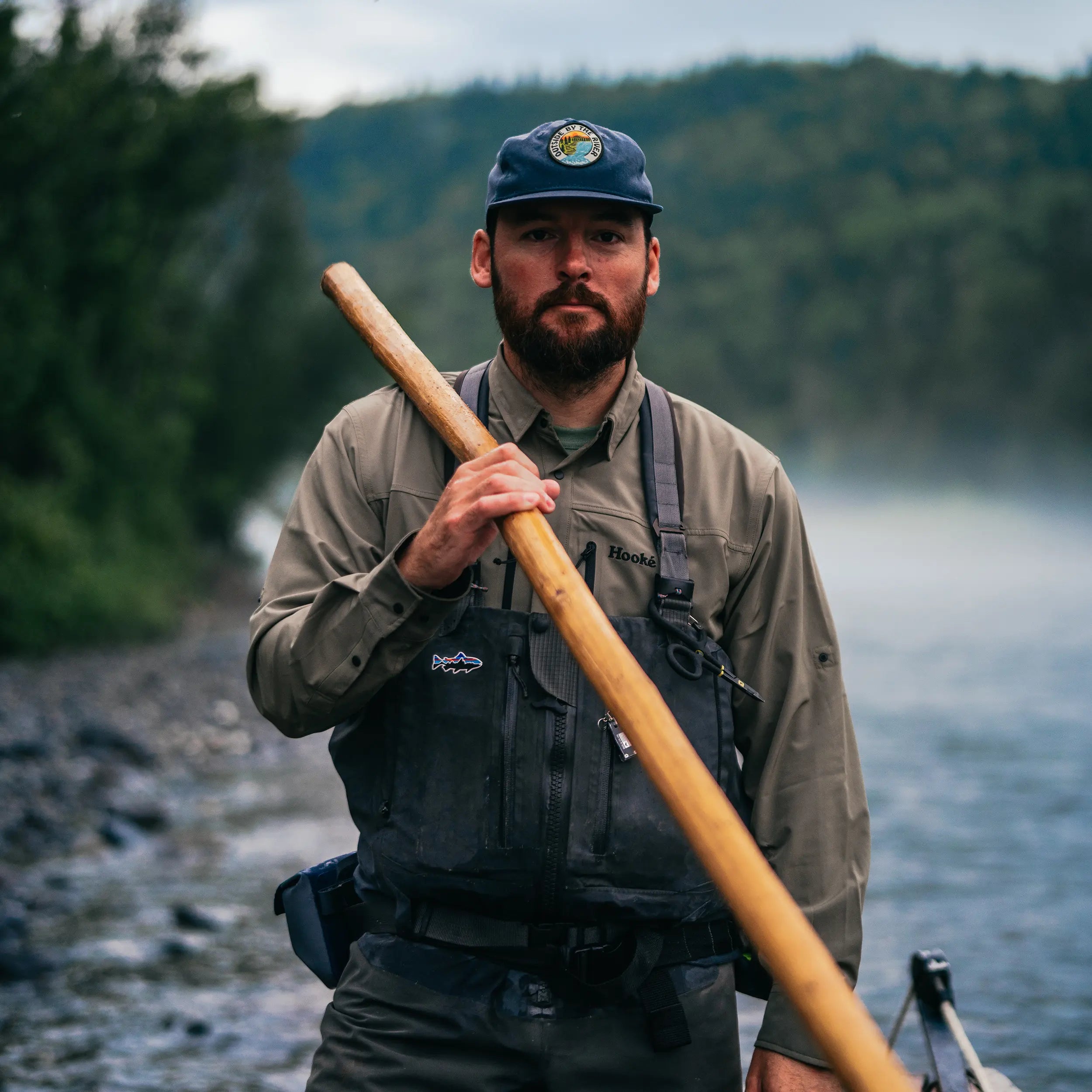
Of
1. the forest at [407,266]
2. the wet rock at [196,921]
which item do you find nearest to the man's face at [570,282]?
the forest at [407,266]

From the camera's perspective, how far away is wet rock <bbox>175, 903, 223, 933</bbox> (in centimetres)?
738

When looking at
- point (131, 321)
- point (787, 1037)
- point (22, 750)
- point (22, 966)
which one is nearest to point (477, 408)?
point (787, 1037)

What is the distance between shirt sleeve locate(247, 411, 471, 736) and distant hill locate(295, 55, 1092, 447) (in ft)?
173

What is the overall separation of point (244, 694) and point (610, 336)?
544 inches

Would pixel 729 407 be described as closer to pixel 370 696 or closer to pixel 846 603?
pixel 846 603

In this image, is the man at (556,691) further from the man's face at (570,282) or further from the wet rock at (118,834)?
the wet rock at (118,834)

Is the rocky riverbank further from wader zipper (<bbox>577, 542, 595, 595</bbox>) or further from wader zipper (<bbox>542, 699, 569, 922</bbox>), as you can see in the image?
wader zipper (<bbox>577, 542, 595, 595</bbox>)

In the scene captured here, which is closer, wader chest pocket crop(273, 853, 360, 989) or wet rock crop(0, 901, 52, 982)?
wader chest pocket crop(273, 853, 360, 989)

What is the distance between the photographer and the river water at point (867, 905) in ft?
19.1

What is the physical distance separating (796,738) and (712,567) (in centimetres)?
33

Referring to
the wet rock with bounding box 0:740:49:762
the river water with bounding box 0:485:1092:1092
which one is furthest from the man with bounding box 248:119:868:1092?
the wet rock with bounding box 0:740:49:762

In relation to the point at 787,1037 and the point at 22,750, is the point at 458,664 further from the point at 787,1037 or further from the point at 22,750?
the point at 22,750

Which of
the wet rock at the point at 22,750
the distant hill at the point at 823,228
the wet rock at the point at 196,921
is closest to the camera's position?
the wet rock at the point at 196,921

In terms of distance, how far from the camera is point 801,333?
73062mm
